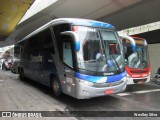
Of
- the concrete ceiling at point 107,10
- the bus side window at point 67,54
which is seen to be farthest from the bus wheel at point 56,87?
the concrete ceiling at point 107,10

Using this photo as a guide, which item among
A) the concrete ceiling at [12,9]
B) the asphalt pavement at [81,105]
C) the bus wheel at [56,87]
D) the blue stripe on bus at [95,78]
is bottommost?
the asphalt pavement at [81,105]

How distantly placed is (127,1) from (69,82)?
8.02 metres

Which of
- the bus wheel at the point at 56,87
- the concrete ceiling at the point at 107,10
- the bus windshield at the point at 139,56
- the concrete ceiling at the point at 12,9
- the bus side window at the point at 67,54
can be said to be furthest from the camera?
the concrete ceiling at the point at 107,10

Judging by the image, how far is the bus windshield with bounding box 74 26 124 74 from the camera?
6.88 metres

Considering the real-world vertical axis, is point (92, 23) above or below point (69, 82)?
above

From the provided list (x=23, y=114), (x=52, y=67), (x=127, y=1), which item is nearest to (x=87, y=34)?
(x=52, y=67)

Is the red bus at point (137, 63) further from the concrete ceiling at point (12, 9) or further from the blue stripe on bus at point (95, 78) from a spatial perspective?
the concrete ceiling at point (12, 9)

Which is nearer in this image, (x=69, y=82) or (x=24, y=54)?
(x=69, y=82)

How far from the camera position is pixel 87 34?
7.17m

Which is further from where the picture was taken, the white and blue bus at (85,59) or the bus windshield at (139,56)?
the bus windshield at (139,56)

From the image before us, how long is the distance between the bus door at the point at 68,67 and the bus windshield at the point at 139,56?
4.22 m

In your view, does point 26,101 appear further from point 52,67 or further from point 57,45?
point 57,45

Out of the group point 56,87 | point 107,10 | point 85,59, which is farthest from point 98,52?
point 107,10

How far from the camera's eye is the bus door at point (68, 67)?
703 centimetres
